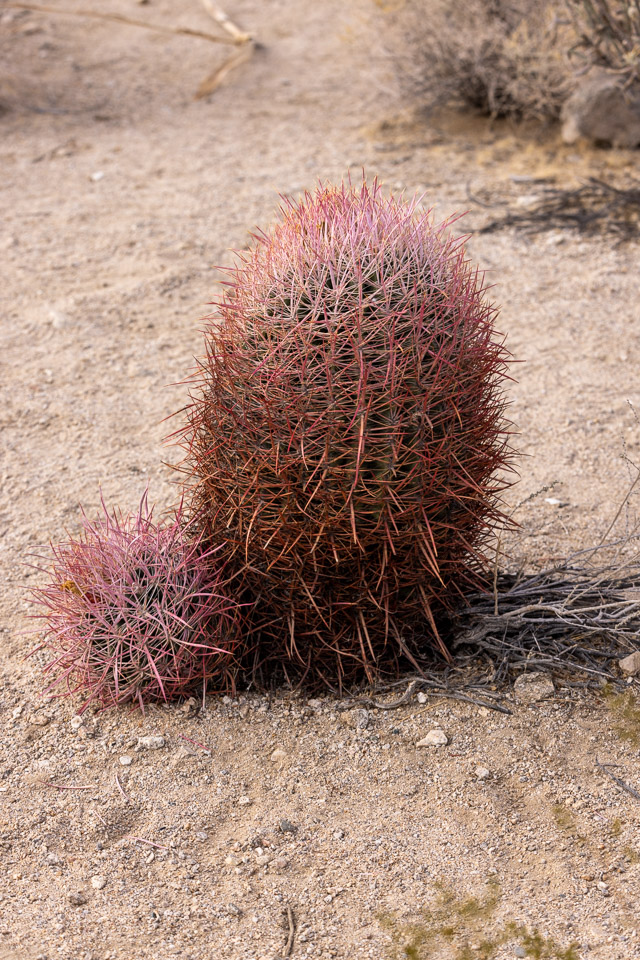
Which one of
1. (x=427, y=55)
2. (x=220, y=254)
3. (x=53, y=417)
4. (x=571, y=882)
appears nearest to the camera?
(x=571, y=882)

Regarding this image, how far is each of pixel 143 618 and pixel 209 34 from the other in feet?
27.6

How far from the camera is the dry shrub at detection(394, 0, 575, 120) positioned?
6785 millimetres

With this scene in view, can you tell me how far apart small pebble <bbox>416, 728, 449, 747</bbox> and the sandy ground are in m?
0.04

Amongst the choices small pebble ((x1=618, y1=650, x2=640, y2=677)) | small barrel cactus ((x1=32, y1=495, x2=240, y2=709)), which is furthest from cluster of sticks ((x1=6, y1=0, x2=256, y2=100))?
small pebble ((x1=618, y1=650, x2=640, y2=677))

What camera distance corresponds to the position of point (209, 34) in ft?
31.2

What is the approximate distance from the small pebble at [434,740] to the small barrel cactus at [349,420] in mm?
234

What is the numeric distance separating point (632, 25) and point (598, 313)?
2215 millimetres

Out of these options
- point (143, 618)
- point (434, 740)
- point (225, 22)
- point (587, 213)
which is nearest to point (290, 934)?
point (434, 740)

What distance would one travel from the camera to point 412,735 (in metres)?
2.64

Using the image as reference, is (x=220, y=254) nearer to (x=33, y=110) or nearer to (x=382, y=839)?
(x=33, y=110)

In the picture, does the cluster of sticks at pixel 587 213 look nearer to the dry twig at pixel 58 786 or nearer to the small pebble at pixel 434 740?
the small pebble at pixel 434 740

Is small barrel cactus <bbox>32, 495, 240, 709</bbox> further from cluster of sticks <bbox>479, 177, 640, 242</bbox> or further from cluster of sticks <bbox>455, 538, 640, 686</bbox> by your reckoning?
cluster of sticks <bbox>479, 177, 640, 242</bbox>

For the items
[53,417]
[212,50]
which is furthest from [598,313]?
[212,50]

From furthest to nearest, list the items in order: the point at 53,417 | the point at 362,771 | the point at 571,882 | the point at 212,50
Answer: the point at 212,50
the point at 53,417
the point at 362,771
the point at 571,882
